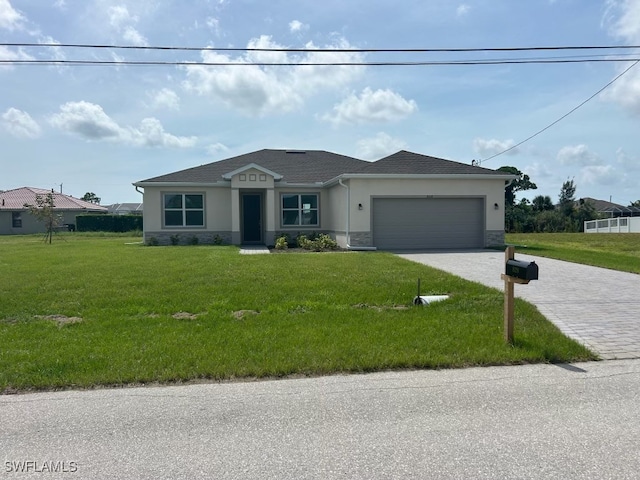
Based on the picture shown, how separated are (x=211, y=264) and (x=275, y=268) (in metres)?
1.92

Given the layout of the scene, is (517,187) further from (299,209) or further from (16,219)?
(16,219)

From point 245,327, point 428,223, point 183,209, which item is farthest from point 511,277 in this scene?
point 183,209

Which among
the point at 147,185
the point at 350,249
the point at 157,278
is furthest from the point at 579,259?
the point at 147,185

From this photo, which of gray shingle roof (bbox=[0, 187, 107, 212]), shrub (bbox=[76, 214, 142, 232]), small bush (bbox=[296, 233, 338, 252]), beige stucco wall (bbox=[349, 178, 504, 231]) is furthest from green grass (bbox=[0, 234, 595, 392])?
gray shingle roof (bbox=[0, 187, 107, 212])

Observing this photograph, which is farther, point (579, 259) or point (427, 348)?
point (579, 259)

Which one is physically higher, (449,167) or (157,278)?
(449,167)

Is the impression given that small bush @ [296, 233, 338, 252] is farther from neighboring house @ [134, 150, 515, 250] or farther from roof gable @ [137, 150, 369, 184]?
roof gable @ [137, 150, 369, 184]

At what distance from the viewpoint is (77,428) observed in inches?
132

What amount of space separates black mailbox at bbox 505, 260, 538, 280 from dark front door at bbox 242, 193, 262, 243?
16.5m

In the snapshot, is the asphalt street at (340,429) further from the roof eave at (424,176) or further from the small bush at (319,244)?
the small bush at (319,244)

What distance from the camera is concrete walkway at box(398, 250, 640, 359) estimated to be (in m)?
5.66

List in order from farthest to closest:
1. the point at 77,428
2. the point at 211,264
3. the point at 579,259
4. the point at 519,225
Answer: the point at 519,225 → the point at 579,259 → the point at 211,264 → the point at 77,428

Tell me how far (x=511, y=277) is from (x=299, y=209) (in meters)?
15.7

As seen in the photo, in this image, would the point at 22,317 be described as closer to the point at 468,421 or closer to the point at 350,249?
the point at 468,421
